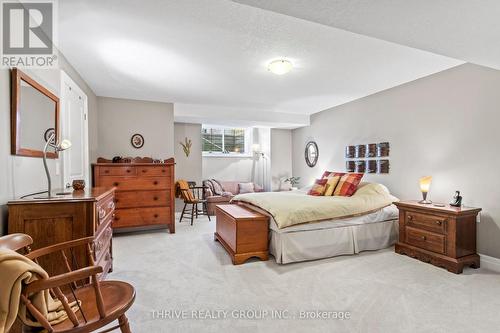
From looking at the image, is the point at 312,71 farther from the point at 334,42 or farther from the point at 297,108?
the point at 297,108

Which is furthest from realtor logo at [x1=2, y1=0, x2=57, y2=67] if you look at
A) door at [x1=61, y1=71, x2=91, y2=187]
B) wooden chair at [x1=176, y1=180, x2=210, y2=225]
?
wooden chair at [x1=176, y1=180, x2=210, y2=225]

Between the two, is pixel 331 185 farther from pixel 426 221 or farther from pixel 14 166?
pixel 14 166

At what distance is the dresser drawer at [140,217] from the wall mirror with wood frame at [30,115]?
180cm

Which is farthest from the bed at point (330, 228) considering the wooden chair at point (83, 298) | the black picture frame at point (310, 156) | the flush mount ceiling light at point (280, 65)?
the black picture frame at point (310, 156)

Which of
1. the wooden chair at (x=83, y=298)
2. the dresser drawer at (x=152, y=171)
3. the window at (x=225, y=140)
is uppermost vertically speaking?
the window at (x=225, y=140)

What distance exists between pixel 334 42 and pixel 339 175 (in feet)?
7.83

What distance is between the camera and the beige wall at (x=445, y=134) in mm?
2832

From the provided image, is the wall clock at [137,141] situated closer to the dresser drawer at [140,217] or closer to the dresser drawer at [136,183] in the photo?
the dresser drawer at [136,183]

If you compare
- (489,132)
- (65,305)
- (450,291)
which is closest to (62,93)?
(65,305)

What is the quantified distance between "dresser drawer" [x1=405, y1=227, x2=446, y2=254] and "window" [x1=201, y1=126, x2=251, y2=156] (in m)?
4.87

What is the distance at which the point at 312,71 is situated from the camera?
3270mm

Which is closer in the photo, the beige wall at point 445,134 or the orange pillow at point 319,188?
the beige wall at point 445,134

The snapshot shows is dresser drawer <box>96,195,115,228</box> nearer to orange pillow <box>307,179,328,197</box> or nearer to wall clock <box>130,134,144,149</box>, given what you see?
wall clock <box>130,134,144,149</box>

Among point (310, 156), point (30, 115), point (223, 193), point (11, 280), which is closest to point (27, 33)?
point (30, 115)
